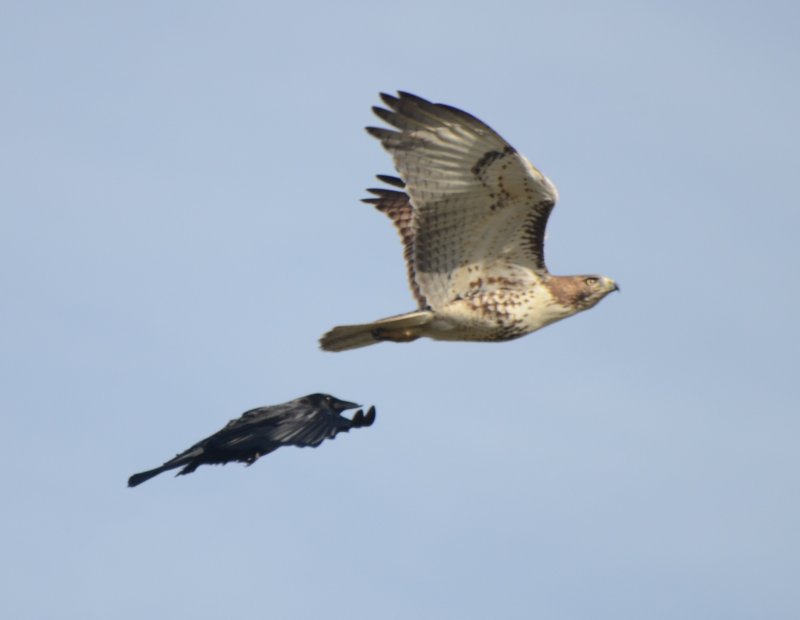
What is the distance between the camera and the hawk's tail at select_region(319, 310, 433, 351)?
48.8ft

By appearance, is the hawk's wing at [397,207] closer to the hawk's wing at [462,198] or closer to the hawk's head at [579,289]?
the hawk's wing at [462,198]

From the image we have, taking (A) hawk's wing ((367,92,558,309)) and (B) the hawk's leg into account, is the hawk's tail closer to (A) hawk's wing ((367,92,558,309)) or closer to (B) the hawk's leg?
(B) the hawk's leg

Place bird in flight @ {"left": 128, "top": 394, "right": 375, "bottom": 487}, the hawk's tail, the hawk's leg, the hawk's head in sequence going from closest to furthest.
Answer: bird in flight @ {"left": 128, "top": 394, "right": 375, "bottom": 487} → the hawk's tail → the hawk's leg → the hawk's head

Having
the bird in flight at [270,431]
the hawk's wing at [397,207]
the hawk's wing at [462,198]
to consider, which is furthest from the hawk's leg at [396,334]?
the bird in flight at [270,431]

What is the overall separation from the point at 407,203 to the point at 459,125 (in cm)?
267

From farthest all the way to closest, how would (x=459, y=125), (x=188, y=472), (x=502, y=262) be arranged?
1. (x=502, y=262)
2. (x=459, y=125)
3. (x=188, y=472)

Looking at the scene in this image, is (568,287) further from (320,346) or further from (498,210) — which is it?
(320,346)

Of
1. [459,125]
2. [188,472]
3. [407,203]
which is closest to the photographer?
[188,472]

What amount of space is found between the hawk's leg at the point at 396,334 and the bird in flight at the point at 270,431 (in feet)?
5.05

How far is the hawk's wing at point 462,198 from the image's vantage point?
14234mm

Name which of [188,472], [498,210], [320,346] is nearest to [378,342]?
[320,346]

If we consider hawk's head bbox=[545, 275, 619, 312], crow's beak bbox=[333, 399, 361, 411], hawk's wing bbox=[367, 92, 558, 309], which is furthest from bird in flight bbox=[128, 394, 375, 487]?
hawk's head bbox=[545, 275, 619, 312]

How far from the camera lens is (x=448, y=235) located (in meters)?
14.9

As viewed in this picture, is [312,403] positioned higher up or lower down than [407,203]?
lower down
